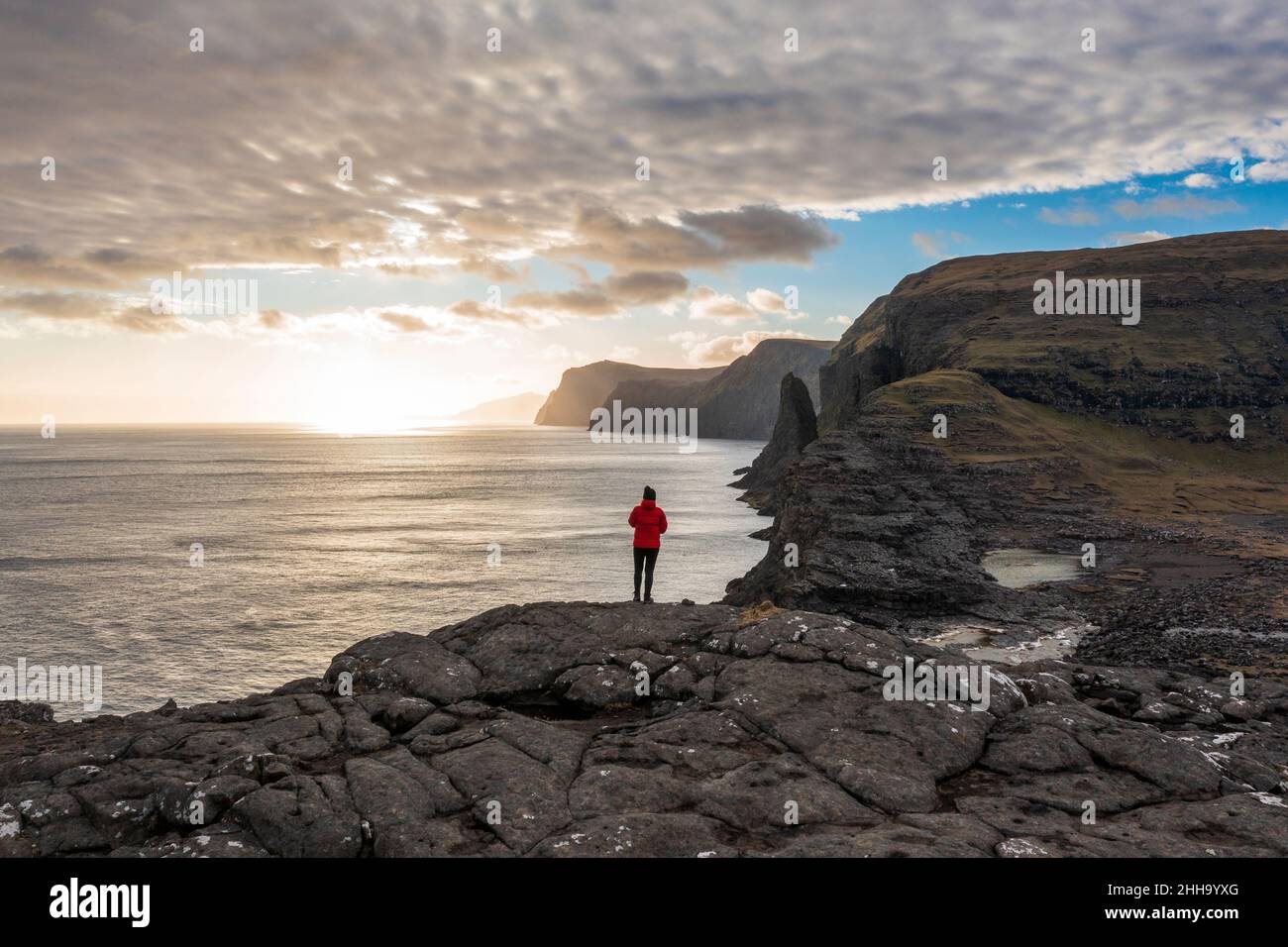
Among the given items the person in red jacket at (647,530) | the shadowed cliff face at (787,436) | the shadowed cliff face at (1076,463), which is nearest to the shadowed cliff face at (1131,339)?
A: the shadowed cliff face at (1076,463)

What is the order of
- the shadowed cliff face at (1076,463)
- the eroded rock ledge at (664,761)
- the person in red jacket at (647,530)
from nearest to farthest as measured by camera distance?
the eroded rock ledge at (664,761), the person in red jacket at (647,530), the shadowed cliff face at (1076,463)

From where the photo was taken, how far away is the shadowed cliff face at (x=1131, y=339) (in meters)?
94.8

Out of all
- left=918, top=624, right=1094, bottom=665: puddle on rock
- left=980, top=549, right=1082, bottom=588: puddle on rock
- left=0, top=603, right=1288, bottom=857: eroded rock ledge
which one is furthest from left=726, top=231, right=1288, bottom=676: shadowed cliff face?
left=0, top=603, right=1288, bottom=857: eroded rock ledge

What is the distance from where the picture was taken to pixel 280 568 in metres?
68.8

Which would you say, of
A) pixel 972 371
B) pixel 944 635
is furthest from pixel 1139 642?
pixel 972 371

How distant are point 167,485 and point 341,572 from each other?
357ft

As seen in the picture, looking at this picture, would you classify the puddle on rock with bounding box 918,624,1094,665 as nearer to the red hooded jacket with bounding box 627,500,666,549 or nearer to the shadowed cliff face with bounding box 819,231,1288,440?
the red hooded jacket with bounding box 627,500,666,549

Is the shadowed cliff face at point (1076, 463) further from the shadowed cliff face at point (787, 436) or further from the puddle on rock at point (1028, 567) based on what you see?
the shadowed cliff face at point (787, 436)

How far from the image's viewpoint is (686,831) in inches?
415

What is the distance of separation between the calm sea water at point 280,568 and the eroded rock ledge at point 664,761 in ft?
85.2

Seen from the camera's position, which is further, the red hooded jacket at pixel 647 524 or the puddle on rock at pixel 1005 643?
the puddle on rock at pixel 1005 643

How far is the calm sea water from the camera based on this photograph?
4322cm

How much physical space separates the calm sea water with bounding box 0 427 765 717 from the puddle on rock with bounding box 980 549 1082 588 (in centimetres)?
1929
